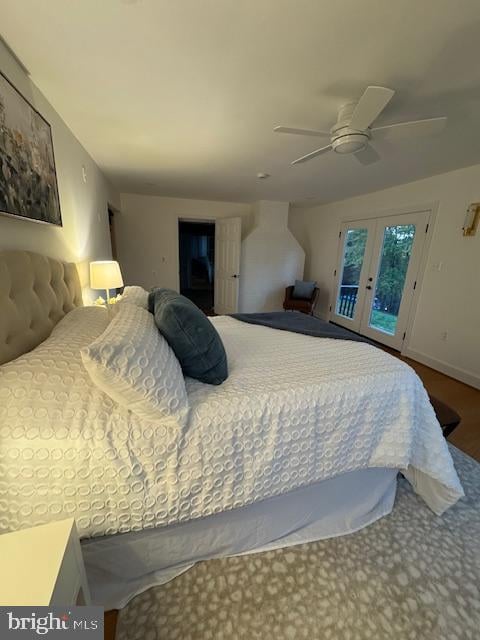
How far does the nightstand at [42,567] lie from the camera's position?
1.95 feet

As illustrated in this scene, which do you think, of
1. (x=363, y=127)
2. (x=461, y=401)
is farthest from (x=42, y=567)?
(x=461, y=401)

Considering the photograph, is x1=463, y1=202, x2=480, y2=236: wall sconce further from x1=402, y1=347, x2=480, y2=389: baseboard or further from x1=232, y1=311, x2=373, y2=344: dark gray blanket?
x1=232, y1=311, x2=373, y2=344: dark gray blanket

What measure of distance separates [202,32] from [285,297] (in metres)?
4.24

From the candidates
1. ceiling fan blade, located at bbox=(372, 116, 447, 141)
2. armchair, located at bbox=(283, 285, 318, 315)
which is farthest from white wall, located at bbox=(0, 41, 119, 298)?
armchair, located at bbox=(283, 285, 318, 315)

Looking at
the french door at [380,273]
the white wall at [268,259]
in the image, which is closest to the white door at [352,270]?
the french door at [380,273]

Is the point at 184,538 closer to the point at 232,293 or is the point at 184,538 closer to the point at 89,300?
the point at 89,300

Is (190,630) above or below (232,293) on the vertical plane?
below

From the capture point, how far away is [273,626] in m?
0.98

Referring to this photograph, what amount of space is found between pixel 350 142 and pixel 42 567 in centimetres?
245

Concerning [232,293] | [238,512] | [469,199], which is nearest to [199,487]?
[238,512]

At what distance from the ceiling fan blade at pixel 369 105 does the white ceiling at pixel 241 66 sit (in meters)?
0.15

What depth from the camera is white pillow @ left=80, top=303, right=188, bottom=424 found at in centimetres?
83

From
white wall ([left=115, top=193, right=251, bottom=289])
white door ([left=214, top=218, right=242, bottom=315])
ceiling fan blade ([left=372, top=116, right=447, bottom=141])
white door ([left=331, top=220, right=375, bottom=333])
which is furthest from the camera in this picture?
white door ([left=214, top=218, right=242, bottom=315])

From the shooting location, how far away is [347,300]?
4.64m
